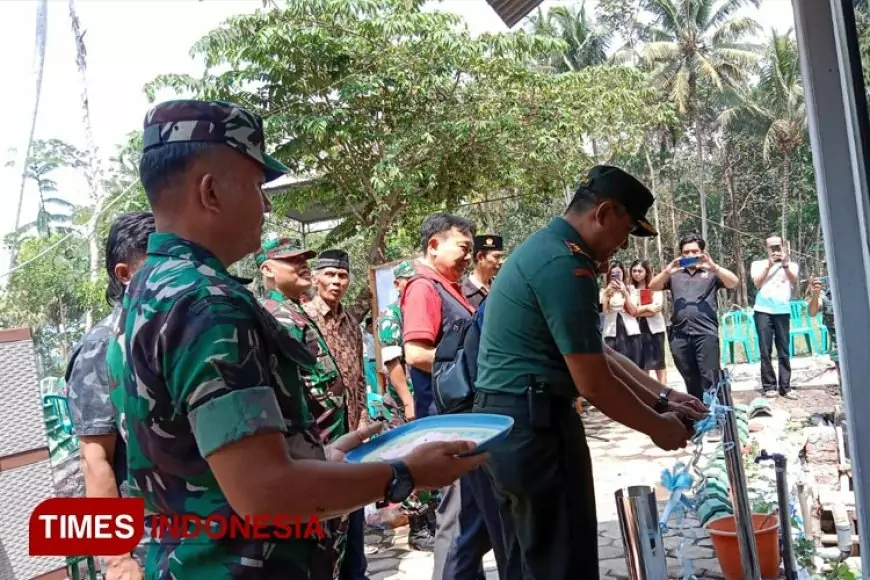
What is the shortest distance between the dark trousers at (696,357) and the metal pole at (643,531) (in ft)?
16.9

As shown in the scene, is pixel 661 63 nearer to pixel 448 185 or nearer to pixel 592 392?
pixel 448 185

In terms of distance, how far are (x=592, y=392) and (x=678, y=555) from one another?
2105 millimetres

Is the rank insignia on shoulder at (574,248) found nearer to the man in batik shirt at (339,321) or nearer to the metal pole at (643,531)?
the metal pole at (643,531)

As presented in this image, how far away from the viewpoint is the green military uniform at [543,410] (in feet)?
7.10

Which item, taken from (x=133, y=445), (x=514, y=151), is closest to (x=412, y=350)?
(x=133, y=445)

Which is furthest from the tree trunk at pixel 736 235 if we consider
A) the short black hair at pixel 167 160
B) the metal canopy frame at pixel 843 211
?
the short black hair at pixel 167 160

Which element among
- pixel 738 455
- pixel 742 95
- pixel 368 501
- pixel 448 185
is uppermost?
pixel 742 95

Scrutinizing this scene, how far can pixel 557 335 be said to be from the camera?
208 cm

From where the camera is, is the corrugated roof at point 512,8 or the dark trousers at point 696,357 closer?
the corrugated roof at point 512,8

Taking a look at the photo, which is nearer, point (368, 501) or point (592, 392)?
point (368, 501)

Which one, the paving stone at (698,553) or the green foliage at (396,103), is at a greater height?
the green foliage at (396,103)

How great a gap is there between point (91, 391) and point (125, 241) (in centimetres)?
48

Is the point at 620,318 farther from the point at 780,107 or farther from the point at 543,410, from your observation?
the point at 780,107

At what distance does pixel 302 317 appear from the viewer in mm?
2941
